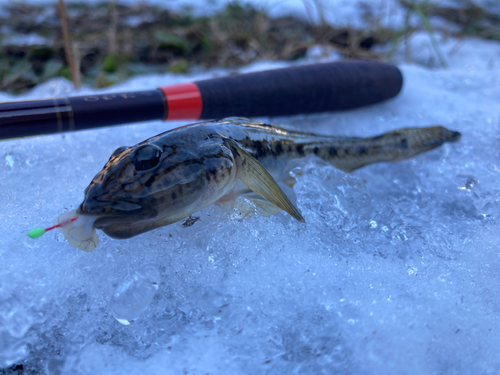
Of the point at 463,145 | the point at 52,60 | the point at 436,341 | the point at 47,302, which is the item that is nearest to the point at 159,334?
the point at 47,302

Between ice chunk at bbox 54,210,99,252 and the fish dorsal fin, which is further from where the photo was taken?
the fish dorsal fin

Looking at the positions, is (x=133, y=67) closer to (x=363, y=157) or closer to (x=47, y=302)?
(x=363, y=157)

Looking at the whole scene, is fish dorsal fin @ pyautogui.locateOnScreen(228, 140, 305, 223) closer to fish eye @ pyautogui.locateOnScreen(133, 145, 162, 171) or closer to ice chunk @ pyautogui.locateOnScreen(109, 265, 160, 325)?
fish eye @ pyautogui.locateOnScreen(133, 145, 162, 171)

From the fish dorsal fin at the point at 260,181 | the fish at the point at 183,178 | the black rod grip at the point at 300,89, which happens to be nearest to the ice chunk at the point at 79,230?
the fish at the point at 183,178

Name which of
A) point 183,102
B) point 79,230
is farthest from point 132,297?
point 183,102

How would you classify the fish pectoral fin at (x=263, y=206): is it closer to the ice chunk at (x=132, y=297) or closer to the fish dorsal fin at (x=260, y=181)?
the fish dorsal fin at (x=260, y=181)

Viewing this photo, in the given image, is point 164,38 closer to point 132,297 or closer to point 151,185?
point 151,185

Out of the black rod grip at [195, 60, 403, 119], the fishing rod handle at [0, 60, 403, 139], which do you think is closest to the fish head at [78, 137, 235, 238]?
the fishing rod handle at [0, 60, 403, 139]
